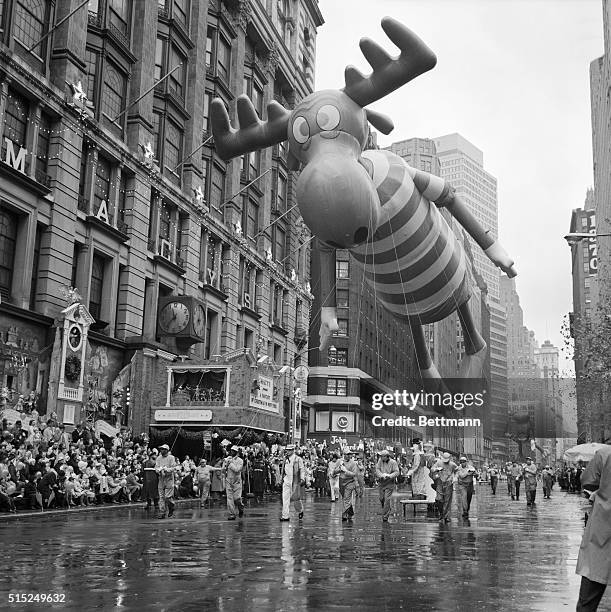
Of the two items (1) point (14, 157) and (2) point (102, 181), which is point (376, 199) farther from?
(2) point (102, 181)

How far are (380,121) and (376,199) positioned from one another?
7.22 ft

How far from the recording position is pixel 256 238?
5262 cm

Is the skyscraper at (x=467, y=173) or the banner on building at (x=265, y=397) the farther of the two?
the banner on building at (x=265, y=397)

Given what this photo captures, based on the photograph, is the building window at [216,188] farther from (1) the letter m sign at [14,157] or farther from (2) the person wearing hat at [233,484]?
(2) the person wearing hat at [233,484]

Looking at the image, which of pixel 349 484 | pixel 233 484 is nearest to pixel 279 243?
pixel 233 484

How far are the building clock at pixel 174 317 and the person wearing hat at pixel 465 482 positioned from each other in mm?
19916

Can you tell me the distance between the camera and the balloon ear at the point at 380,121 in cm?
1352

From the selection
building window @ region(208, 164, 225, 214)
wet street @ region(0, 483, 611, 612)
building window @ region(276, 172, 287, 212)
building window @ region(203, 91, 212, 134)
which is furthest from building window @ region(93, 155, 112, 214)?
building window @ region(276, 172, 287, 212)

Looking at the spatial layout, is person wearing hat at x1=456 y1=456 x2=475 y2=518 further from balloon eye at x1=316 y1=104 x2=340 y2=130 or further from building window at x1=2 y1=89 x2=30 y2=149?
building window at x1=2 y1=89 x2=30 y2=149

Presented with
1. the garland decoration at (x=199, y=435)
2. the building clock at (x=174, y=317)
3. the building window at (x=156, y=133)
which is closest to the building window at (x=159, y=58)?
the building window at (x=156, y=133)

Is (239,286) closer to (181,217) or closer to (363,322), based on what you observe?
(181,217)

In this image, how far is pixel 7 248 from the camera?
26.9 metres

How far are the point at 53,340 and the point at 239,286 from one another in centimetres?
2119

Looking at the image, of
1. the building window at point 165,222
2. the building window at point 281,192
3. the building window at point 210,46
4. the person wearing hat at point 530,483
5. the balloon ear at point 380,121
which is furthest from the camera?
the building window at point 281,192
